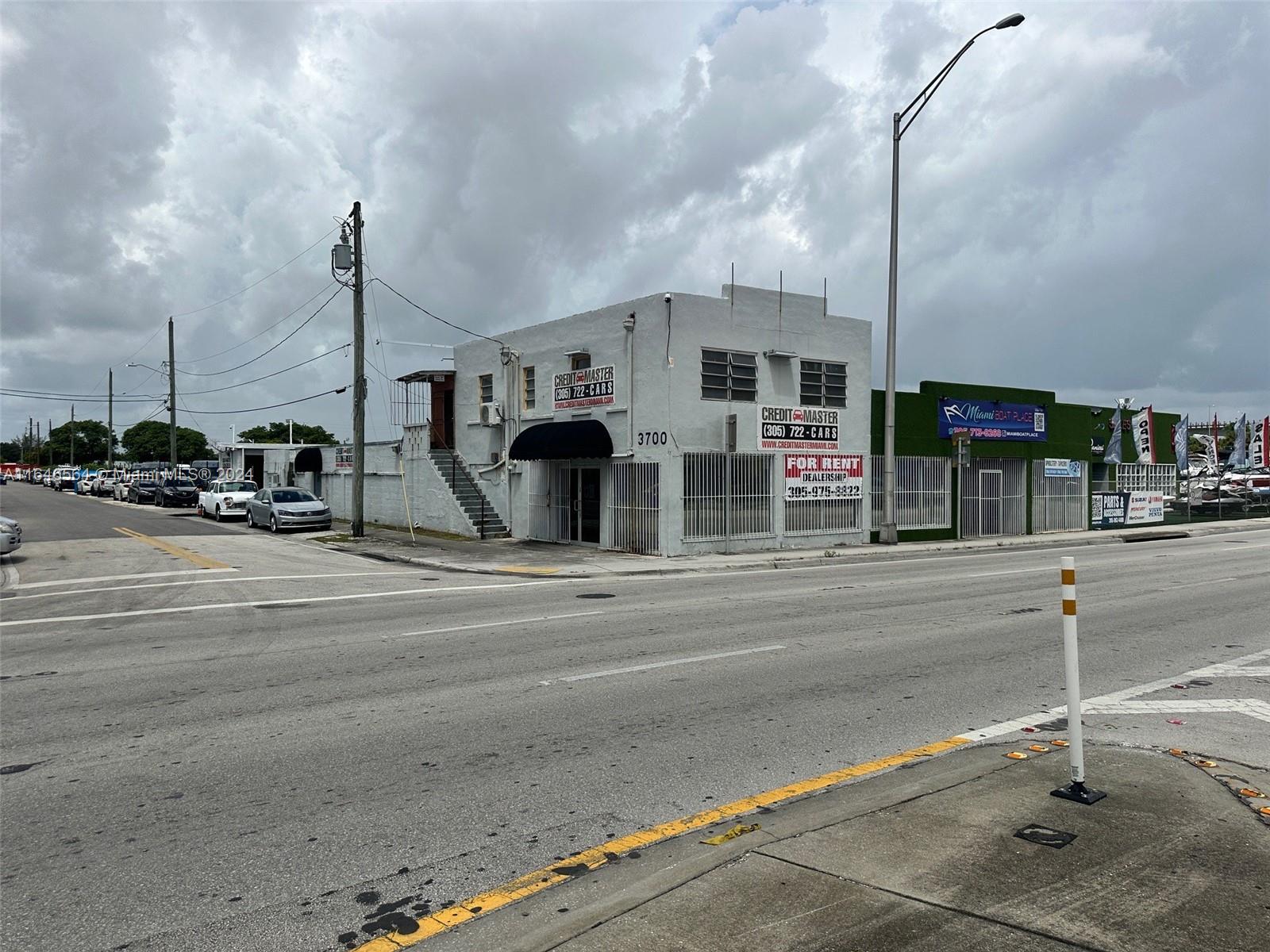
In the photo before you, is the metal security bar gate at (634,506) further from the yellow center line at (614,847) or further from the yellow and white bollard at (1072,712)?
the yellow and white bollard at (1072,712)

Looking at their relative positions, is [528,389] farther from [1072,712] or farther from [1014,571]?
[1072,712]

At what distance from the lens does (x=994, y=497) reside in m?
30.1

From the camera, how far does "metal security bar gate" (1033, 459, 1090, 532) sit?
104ft

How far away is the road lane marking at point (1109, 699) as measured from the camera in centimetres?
664

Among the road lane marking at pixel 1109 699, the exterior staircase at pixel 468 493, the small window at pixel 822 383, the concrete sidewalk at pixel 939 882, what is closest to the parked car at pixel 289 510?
the exterior staircase at pixel 468 493

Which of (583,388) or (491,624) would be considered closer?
(491,624)

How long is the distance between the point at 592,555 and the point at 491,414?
24.1 ft

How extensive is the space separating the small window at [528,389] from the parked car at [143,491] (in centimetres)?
3361

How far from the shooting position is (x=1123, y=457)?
35250 mm

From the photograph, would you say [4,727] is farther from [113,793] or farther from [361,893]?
[361,893]

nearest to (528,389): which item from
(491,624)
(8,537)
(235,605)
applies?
(8,537)

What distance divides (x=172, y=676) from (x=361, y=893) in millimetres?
5632

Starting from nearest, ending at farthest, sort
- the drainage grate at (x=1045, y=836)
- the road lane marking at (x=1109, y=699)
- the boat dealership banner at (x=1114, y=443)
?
the drainage grate at (x=1045, y=836), the road lane marking at (x=1109, y=699), the boat dealership banner at (x=1114, y=443)

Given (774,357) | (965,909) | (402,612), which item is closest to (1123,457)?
(774,357)
